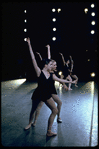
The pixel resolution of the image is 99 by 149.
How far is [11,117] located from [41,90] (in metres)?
2.07

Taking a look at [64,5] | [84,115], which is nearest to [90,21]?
[64,5]

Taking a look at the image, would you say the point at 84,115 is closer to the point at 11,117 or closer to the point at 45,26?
the point at 11,117

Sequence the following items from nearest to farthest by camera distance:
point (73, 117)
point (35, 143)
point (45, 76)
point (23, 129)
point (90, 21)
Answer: point (35, 143) < point (45, 76) < point (23, 129) < point (73, 117) < point (90, 21)

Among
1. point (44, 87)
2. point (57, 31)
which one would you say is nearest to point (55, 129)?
point (44, 87)

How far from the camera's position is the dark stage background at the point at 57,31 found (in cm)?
1473

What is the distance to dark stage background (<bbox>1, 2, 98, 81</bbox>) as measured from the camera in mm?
14734

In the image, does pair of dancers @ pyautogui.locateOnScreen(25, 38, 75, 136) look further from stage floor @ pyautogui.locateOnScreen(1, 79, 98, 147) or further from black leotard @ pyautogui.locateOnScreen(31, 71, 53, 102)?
stage floor @ pyautogui.locateOnScreen(1, 79, 98, 147)

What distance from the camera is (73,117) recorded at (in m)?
4.25

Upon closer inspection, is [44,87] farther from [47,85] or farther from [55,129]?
[55,129]

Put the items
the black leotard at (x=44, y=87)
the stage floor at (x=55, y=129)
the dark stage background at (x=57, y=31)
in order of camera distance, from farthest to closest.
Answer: the dark stage background at (x=57, y=31) → the black leotard at (x=44, y=87) → the stage floor at (x=55, y=129)

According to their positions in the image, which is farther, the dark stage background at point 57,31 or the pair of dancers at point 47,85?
the dark stage background at point 57,31

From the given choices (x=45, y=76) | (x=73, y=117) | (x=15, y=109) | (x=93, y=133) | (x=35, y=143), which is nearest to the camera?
(x=35, y=143)

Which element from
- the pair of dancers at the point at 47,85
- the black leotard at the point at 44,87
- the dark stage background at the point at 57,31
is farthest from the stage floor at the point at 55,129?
the dark stage background at the point at 57,31

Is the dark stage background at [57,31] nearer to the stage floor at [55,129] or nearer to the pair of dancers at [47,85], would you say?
the stage floor at [55,129]
